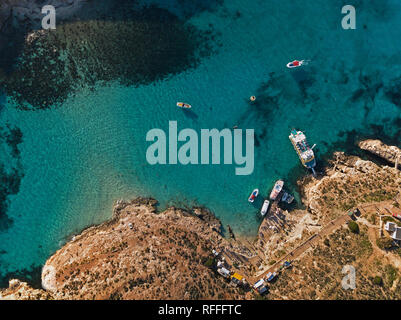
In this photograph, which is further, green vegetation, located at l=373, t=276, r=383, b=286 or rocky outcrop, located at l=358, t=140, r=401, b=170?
rocky outcrop, located at l=358, t=140, r=401, b=170

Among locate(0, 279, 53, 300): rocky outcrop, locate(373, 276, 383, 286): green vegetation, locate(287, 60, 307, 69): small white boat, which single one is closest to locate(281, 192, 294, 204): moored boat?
locate(373, 276, 383, 286): green vegetation

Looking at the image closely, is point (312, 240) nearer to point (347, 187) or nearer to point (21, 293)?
point (347, 187)

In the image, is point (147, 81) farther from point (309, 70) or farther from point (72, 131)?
point (309, 70)

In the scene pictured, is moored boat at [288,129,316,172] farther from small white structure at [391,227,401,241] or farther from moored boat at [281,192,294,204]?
small white structure at [391,227,401,241]

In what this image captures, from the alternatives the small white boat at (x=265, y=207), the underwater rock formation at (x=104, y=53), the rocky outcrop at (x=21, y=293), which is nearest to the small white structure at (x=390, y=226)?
the small white boat at (x=265, y=207)

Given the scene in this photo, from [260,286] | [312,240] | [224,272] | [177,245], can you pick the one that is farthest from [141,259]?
[312,240]

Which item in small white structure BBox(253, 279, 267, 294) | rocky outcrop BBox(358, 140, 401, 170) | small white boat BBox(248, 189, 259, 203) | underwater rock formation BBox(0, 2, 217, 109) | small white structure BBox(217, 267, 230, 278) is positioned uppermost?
underwater rock formation BBox(0, 2, 217, 109)

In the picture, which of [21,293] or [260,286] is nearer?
[260,286]
